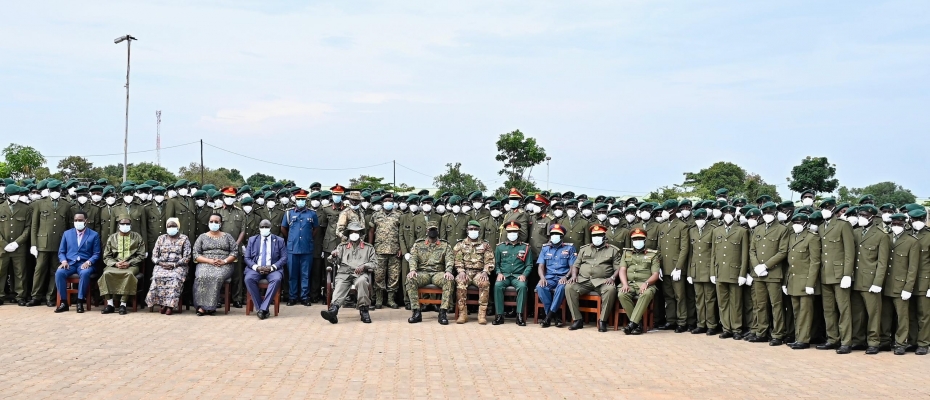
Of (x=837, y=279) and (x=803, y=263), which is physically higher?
(x=803, y=263)

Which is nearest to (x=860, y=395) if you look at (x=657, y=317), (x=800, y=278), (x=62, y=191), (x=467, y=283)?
(x=800, y=278)

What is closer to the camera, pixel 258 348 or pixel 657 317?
pixel 258 348

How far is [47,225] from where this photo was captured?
1279 centimetres

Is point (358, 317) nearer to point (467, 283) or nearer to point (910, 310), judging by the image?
point (467, 283)

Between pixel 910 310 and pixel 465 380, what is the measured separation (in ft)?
19.9

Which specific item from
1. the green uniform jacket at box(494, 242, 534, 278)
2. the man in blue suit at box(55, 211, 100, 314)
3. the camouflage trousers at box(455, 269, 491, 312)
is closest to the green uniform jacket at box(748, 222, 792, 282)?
the green uniform jacket at box(494, 242, 534, 278)

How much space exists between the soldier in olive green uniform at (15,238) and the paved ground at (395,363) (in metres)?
1.68

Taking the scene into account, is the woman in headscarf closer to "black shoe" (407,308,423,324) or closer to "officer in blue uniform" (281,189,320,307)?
"officer in blue uniform" (281,189,320,307)

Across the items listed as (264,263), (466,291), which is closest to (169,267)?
(264,263)

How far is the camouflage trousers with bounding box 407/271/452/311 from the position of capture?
→ 11.9m

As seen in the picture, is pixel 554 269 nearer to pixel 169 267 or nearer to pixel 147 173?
pixel 169 267

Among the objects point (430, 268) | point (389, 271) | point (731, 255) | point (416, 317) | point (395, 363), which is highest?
point (731, 255)

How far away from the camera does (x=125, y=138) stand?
3247 cm

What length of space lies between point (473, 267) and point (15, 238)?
7.41 metres
